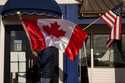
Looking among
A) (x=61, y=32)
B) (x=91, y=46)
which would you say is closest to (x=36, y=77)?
(x=91, y=46)

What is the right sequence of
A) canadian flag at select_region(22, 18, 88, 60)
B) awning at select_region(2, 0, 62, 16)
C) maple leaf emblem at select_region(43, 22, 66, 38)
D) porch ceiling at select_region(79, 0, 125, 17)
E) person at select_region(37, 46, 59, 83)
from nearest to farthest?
1. canadian flag at select_region(22, 18, 88, 60)
2. maple leaf emblem at select_region(43, 22, 66, 38)
3. awning at select_region(2, 0, 62, 16)
4. porch ceiling at select_region(79, 0, 125, 17)
5. person at select_region(37, 46, 59, 83)

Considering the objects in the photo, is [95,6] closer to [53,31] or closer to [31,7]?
[31,7]

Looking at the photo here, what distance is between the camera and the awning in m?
13.7

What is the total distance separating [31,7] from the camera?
13711mm

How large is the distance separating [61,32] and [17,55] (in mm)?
4439

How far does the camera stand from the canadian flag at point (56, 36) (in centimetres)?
1148

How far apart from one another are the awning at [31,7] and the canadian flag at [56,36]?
194 cm

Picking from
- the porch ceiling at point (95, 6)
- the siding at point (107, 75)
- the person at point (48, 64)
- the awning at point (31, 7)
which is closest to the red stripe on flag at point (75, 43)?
the awning at point (31, 7)

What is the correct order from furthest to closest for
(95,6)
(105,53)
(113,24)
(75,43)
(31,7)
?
(105,53) → (95,6) → (31,7) → (113,24) → (75,43)

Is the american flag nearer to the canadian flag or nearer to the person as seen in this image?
the canadian flag

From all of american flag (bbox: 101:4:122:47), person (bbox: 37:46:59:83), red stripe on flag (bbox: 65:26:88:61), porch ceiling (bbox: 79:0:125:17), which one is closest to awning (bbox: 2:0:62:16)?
porch ceiling (bbox: 79:0:125:17)

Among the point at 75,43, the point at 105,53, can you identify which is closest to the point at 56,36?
the point at 75,43

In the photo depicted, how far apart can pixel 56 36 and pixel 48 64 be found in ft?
13.2

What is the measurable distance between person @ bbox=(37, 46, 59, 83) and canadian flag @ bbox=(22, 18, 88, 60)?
3.74m
